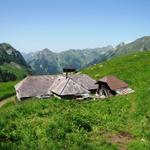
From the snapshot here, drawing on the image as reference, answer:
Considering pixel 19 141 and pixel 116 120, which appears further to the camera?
pixel 116 120

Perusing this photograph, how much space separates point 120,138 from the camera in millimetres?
23984

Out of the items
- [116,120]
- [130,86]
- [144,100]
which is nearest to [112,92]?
[130,86]

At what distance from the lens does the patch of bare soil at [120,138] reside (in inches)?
881

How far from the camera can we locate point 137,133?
2492 cm

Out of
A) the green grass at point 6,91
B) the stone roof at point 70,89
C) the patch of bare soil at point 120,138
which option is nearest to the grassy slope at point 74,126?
the patch of bare soil at point 120,138

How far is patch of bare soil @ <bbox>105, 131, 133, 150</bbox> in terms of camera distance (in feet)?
73.4

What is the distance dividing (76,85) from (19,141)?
124 ft

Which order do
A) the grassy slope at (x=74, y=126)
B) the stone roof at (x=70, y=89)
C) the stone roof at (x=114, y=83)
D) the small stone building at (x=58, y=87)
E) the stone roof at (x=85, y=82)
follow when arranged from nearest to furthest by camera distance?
the grassy slope at (x=74, y=126) < the stone roof at (x=114, y=83) < the stone roof at (x=70, y=89) < the small stone building at (x=58, y=87) < the stone roof at (x=85, y=82)

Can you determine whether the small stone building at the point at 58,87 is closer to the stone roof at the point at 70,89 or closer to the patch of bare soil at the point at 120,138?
the stone roof at the point at 70,89

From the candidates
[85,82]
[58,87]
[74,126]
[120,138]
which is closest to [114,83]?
[85,82]

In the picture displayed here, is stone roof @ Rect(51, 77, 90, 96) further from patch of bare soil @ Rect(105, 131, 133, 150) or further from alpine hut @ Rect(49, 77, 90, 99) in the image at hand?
patch of bare soil @ Rect(105, 131, 133, 150)

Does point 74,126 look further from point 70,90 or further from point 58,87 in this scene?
point 58,87

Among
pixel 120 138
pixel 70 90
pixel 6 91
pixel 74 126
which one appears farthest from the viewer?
pixel 6 91

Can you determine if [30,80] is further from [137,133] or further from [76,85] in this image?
[137,133]
